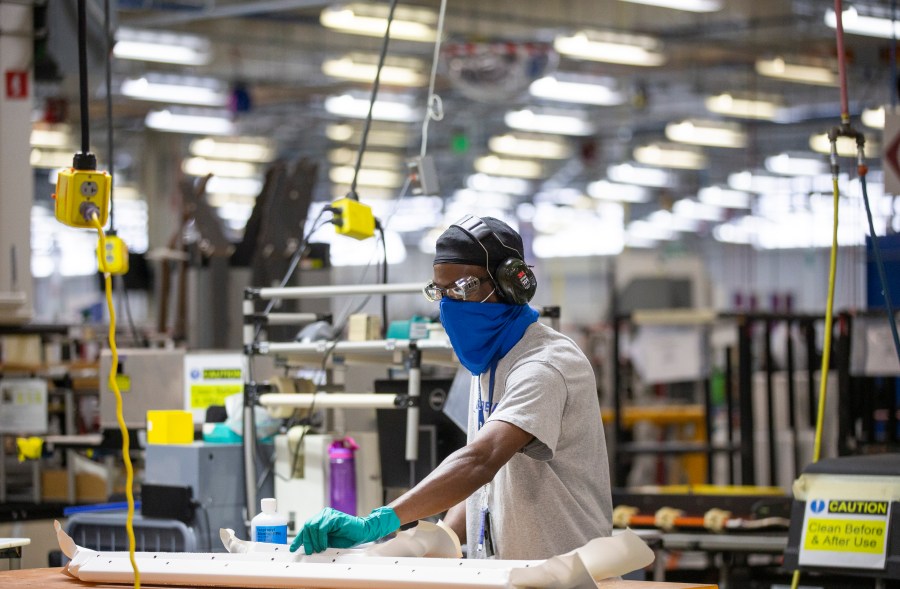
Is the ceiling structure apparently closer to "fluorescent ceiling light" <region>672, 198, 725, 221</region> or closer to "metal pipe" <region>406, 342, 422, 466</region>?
"fluorescent ceiling light" <region>672, 198, 725, 221</region>

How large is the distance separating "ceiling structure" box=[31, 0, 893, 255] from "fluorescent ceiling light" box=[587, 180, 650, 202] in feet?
→ 0.21

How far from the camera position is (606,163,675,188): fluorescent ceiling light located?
77.8 ft

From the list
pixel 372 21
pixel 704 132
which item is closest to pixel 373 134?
pixel 704 132

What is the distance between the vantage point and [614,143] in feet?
75.5

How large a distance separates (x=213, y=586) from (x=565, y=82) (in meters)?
12.5

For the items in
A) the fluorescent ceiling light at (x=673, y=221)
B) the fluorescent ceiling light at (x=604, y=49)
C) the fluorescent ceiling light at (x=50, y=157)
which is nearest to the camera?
the fluorescent ceiling light at (x=604, y=49)

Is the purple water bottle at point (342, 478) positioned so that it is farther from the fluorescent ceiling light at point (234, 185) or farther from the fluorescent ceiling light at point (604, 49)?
the fluorescent ceiling light at point (234, 185)

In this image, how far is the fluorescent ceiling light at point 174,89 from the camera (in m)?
13.8

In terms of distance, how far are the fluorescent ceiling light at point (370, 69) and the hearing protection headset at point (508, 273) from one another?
32.8 ft

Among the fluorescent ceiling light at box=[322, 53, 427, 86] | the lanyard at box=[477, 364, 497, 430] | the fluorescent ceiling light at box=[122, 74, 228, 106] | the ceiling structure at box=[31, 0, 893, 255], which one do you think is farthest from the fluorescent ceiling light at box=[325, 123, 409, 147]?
the lanyard at box=[477, 364, 497, 430]

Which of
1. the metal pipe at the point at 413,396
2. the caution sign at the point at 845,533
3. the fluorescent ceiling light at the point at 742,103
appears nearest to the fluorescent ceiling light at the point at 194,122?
the fluorescent ceiling light at the point at 742,103

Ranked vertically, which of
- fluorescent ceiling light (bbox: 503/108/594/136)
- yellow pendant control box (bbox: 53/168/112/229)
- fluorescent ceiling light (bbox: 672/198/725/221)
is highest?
fluorescent ceiling light (bbox: 503/108/594/136)

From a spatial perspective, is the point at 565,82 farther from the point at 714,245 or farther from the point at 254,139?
the point at 714,245

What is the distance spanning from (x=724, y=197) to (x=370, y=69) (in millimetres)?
15031
